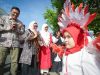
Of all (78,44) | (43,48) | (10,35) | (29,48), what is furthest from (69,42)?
(43,48)

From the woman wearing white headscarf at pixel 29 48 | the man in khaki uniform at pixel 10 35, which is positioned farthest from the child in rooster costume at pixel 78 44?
the woman wearing white headscarf at pixel 29 48

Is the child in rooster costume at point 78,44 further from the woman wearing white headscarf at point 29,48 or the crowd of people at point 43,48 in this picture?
the woman wearing white headscarf at point 29,48

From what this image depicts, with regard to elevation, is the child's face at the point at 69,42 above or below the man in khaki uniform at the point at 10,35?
below

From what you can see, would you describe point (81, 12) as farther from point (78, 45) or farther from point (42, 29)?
point (42, 29)

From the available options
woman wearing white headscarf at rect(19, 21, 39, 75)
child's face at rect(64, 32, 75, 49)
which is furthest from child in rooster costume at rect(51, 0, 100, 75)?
woman wearing white headscarf at rect(19, 21, 39, 75)

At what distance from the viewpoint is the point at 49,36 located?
34.0ft

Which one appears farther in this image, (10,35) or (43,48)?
(43,48)

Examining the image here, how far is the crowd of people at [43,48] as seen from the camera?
450 centimetres

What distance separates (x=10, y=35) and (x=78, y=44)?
3013mm

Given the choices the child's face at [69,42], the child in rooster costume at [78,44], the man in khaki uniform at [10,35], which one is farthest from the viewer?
the man in khaki uniform at [10,35]

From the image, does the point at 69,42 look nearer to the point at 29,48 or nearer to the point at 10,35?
the point at 10,35

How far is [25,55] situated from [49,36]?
6.07ft

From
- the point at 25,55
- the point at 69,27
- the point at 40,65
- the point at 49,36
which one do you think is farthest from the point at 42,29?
the point at 69,27

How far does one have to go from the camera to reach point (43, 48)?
9.95m
